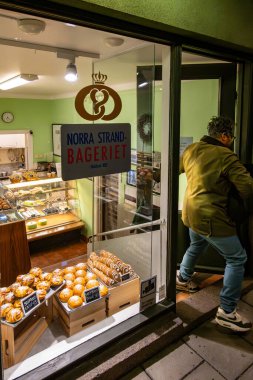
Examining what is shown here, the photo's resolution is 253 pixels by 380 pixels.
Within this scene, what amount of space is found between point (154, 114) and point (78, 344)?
1.79 m

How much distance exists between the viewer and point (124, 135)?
204 cm

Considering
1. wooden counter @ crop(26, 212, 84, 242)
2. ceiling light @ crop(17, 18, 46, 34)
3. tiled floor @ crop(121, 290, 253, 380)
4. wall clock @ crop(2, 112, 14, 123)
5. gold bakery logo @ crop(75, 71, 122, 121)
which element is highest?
ceiling light @ crop(17, 18, 46, 34)

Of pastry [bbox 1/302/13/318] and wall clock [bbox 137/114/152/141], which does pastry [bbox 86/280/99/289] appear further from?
wall clock [bbox 137/114/152/141]

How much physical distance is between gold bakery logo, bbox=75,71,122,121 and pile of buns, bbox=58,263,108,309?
1.11 meters

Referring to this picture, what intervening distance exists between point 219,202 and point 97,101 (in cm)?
107

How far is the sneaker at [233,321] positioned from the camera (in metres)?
2.22

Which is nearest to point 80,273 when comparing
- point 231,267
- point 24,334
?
point 24,334

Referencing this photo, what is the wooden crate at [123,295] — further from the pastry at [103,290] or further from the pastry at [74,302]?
the pastry at [74,302]

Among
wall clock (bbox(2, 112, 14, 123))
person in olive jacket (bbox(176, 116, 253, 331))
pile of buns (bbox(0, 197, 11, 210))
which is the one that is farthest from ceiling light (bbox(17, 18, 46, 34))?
wall clock (bbox(2, 112, 14, 123))

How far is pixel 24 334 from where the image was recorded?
1835 millimetres

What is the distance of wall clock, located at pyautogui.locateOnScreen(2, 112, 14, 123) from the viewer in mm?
6469

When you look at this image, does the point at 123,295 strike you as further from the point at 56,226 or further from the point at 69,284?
the point at 56,226

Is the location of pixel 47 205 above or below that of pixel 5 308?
below

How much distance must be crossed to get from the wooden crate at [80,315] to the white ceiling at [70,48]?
1.45 metres
